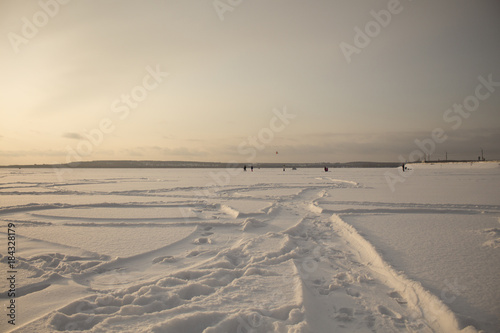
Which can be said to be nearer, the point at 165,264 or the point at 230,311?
the point at 230,311

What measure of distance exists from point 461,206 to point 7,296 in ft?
37.9

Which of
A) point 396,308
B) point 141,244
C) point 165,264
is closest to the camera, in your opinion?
point 396,308

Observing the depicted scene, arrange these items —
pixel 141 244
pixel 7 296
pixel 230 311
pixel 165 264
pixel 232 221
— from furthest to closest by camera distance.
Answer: pixel 232 221, pixel 141 244, pixel 165 264, pixel 7 296, pixel 230 311

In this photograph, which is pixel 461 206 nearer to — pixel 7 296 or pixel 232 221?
pixel 232 221

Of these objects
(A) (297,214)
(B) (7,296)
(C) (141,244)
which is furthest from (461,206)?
(B) (7,296)

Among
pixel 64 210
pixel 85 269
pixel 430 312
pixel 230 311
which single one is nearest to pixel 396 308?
pixel 430 312

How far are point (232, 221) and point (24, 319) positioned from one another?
4.91 meters

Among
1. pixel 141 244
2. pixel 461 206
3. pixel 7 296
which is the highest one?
pixel 461 206

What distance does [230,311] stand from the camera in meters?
2.63

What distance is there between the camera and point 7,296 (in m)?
3.03

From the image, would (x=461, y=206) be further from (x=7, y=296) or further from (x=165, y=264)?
(x=7, y=296)

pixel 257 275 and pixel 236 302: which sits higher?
pixel 257 275

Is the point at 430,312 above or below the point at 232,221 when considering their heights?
below

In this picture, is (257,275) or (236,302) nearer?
(236,302)
